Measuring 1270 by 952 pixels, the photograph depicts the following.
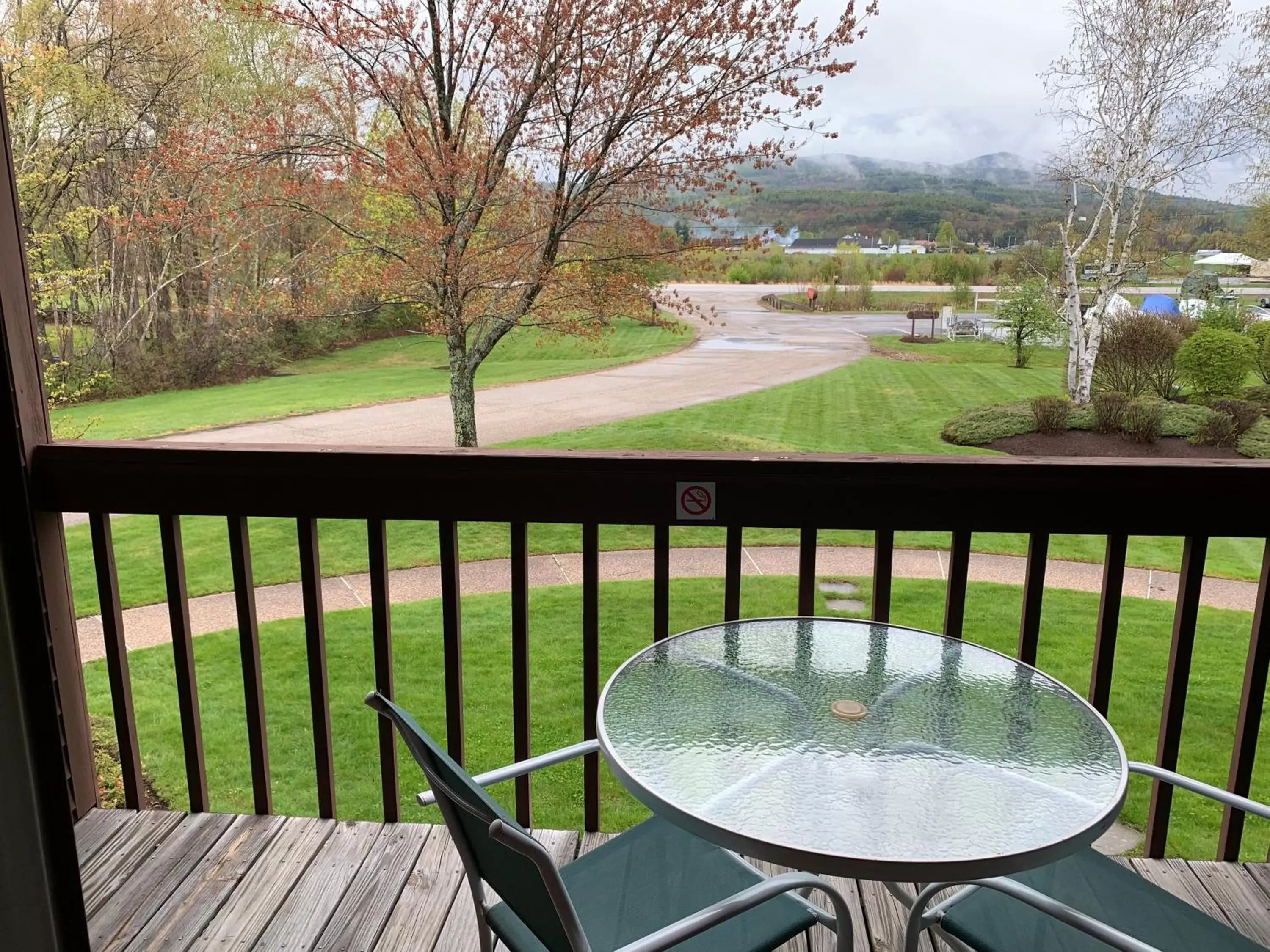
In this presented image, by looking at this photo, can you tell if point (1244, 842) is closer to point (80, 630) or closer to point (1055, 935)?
point (1055, 935)

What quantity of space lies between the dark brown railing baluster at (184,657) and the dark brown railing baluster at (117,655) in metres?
0.11

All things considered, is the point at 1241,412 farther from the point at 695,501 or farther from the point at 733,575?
the point at 695,501

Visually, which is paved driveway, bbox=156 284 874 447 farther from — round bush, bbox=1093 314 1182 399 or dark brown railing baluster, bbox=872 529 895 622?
dark brown railing baluster, bbox=872 529 895 622

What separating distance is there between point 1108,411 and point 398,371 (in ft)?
12.1

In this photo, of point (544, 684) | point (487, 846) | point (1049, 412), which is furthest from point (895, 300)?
point (487, 846)

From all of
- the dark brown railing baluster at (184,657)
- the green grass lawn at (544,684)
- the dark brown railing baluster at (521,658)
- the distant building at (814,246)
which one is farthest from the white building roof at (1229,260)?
the dark brown railing baluster at (184,657)

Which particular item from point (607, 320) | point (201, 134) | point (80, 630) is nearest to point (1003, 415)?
point (607, 320)

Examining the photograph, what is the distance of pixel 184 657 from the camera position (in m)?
2.06

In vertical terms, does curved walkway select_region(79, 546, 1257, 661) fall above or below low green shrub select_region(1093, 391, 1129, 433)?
below

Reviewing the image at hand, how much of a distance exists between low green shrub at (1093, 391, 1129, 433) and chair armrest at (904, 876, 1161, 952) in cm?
331

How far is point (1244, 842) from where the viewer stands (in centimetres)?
379

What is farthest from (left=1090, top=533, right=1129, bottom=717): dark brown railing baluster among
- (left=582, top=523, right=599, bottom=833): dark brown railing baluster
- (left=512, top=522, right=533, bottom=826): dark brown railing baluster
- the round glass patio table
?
(left=512, top=522, right=533, bottom=826): dark brown railing baluster

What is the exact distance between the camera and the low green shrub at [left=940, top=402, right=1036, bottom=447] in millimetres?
4191

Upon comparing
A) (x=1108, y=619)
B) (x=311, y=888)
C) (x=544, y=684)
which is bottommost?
(x=544, y=684)
